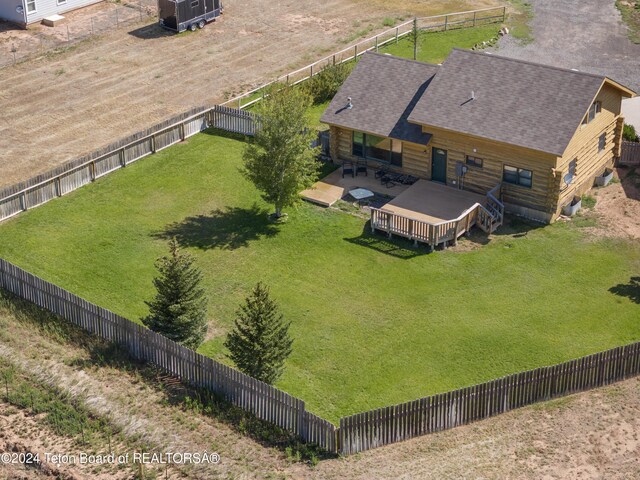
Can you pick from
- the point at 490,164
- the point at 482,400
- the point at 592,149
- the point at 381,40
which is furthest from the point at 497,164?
the point at 381,40

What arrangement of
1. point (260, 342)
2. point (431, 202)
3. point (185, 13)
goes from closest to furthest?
point (260, 342) → point (431, 202) → point (185, 13)

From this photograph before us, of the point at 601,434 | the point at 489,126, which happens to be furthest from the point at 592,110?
the point at 601,434

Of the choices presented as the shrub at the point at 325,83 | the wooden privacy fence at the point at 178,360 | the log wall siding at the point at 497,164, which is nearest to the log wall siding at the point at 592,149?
the log wall siding at the point at 497,164

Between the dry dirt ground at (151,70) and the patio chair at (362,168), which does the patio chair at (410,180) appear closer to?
the patio chair at (362,168)

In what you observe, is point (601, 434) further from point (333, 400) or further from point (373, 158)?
point (373, 158)

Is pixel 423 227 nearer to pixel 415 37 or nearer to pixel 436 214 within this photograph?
pixel 436 214
